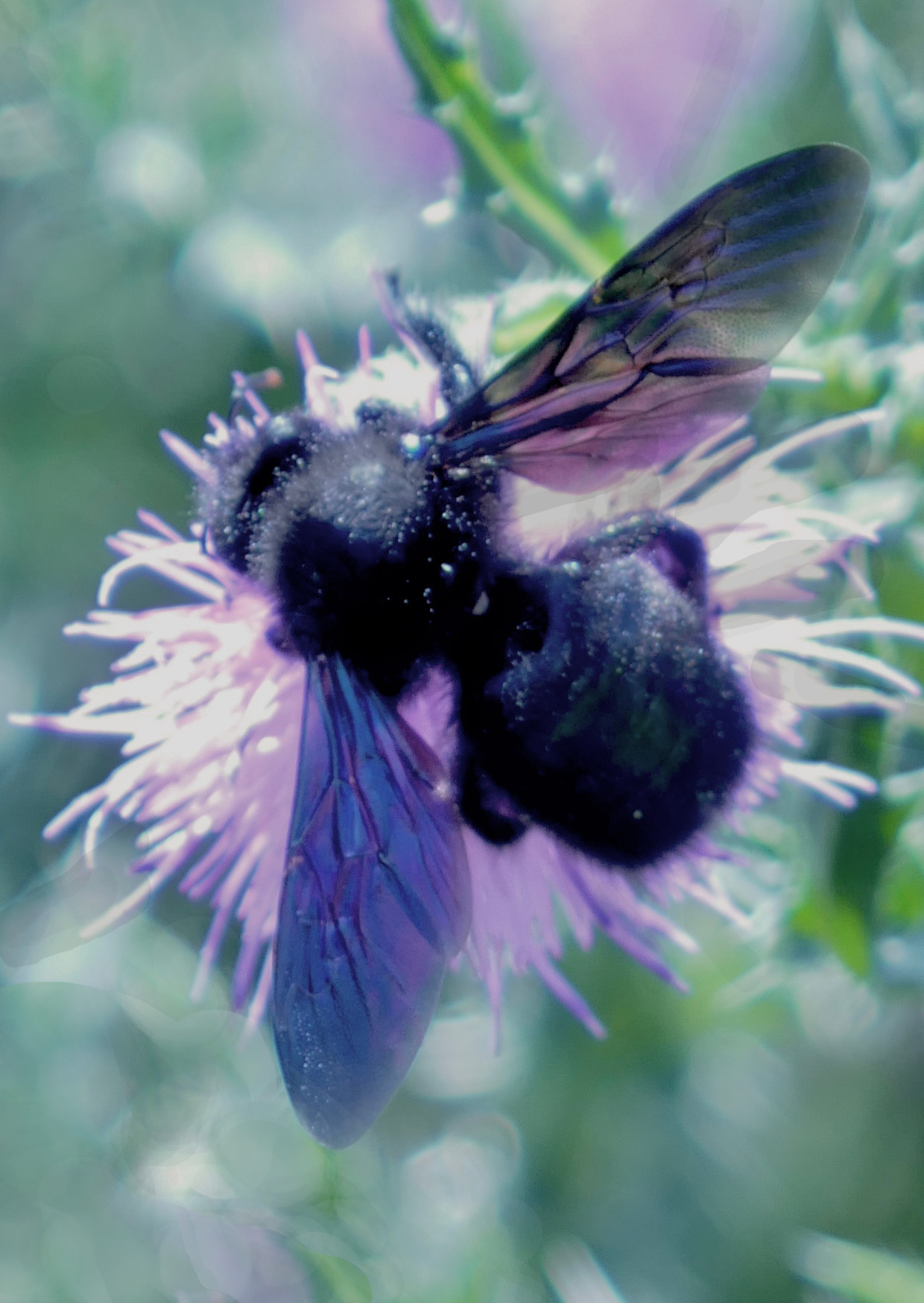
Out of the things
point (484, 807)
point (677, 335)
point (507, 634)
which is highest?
point (677, 335)

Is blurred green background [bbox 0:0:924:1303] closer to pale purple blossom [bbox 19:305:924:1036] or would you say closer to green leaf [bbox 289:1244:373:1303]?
green leaf [bbox 289:1244:373:1303]

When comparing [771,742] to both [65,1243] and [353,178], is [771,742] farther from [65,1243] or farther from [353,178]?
[353,178]

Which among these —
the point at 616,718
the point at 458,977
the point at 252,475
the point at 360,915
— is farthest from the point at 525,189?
the point at 458,977

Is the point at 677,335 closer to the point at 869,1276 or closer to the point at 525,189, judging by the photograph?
the point at 525,189

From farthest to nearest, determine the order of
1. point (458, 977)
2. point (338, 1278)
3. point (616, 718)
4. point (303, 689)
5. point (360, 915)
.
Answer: point (458, 977) → point (338, 1278) → point (303, 689) → point (616, 718) → point (360, 915)

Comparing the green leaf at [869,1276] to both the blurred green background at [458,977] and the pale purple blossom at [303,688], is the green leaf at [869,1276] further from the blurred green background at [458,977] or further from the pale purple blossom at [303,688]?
the pale purple blossom at [303,688]

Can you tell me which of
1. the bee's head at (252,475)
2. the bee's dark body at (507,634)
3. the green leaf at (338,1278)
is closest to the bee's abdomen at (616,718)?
the bee's dark body at (507,634)

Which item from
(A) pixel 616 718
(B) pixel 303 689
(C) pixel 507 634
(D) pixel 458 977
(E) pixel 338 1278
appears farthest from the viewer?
(D) pixel 458 977

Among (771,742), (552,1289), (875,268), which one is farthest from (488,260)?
(552,1289)
